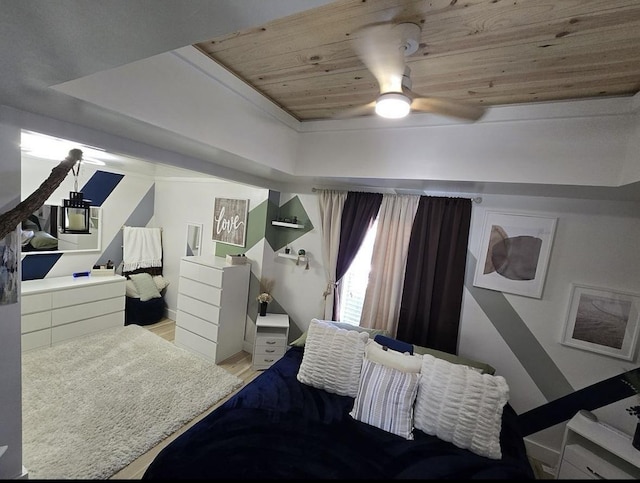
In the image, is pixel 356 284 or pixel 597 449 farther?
pixel 356 284

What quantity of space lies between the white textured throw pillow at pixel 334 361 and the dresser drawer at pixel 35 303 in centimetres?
298

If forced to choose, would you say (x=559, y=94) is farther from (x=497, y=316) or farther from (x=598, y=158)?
(x=497, y=316)

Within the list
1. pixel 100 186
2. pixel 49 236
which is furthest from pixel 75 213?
pixel 100 186

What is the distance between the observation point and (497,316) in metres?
2.17

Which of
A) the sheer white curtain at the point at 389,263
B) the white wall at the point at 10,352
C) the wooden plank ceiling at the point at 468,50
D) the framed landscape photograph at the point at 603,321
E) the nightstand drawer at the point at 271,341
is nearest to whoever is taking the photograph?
the wooden plank ceiling at the point at 468,50

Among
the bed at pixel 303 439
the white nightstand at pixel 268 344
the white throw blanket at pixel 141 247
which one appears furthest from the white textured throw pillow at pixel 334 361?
the white throw blanket at pixel 141 247

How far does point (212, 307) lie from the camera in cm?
297

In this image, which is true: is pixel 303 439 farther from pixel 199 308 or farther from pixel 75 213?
pixel 199 308

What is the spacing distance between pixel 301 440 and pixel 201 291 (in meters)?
2.19

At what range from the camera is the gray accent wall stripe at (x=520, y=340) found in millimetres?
2016

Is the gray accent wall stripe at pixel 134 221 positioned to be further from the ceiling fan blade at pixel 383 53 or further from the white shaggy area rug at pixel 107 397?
the ceiling fan blade at pixel 383 53

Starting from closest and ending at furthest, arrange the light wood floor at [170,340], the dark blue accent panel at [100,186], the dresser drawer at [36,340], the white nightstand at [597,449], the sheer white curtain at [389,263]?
1. the white nightstand at [597,449]
2. the light wood floor at [170,340]
3. the sheer white curtain at [389,263]
4. the dresser drawer at [36,340]
5. the dark blue accent panel at [100,186]

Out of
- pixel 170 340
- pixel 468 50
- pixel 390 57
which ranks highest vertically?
pixel 468 50

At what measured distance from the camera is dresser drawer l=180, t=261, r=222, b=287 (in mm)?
2918
